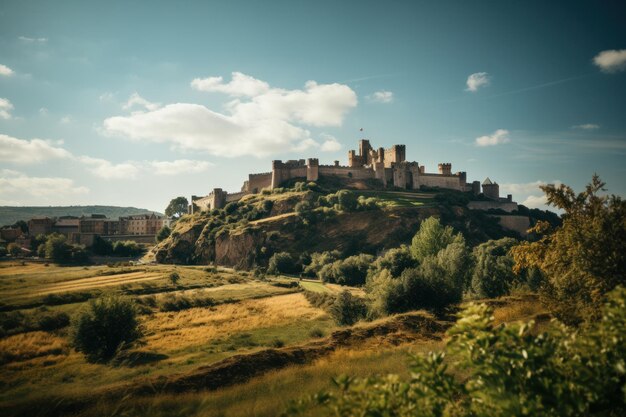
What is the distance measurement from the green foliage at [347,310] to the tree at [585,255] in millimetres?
17934

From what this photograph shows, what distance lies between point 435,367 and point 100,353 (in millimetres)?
27518

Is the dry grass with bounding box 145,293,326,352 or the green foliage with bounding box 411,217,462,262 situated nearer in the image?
the dry grass with bounding box 145,293,326,352

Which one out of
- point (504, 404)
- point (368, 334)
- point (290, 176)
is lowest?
point (368, 334)

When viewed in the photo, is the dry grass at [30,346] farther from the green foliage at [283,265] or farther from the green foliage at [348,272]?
the green foliage at [283,265]

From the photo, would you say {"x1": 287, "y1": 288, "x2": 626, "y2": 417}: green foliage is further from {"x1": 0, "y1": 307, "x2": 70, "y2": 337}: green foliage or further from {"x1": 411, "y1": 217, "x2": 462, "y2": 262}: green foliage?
{"x1": 411, "y1": 217, "x2": 462, "y2": 262}: green foliage

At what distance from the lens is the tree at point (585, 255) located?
35.3 feet

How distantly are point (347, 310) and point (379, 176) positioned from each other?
83.7 meters

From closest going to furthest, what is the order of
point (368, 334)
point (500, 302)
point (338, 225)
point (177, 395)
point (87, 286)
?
point (177, 395) → point (368, 334) → point (500, 302) → point (87, 286) → point (338, 225)

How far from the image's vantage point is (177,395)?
1178cm

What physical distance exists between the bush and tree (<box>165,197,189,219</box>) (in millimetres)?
137276

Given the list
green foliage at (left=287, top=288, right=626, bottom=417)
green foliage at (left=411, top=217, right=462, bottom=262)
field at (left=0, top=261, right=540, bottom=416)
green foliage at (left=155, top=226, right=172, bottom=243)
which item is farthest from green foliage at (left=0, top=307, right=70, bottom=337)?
green foliage at (left=155, top=226, right=172, bottom=243)

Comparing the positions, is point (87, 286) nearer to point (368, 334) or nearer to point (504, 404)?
point (368, 334)

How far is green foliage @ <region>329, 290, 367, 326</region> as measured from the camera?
3078 centimetres

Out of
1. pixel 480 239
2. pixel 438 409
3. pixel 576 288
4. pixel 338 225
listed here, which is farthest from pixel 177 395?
pixel 480 239
